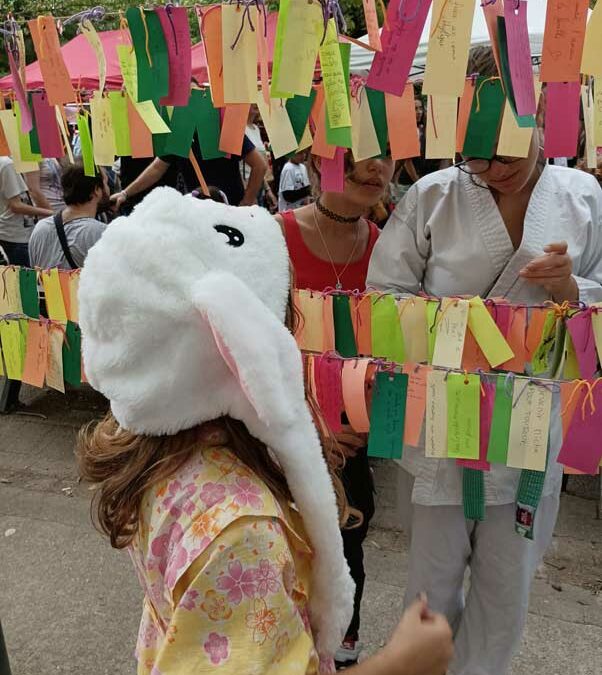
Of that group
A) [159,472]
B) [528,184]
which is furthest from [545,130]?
[159,472]

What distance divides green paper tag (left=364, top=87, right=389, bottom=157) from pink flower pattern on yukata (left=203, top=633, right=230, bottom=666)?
3.67ft

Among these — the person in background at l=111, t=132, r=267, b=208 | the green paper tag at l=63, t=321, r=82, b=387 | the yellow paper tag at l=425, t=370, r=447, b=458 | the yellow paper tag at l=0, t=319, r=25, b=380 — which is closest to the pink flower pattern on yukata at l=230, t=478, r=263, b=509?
the yellow paper tag at l=425, t=370, r=447, b=458

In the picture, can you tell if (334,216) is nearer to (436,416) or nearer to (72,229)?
(436,416)

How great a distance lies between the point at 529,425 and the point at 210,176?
2.88 meters

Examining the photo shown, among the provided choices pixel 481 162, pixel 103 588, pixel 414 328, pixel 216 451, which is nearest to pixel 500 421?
pixel 414 328

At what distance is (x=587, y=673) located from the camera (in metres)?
1.95

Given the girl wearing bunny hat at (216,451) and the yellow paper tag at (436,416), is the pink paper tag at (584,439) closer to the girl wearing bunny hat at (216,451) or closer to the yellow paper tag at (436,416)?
the yellow paper tag at (436,416)

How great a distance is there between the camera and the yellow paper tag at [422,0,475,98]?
1224mm

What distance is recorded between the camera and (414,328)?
1560 millimetres

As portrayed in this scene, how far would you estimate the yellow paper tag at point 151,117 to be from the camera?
1468 millimetres

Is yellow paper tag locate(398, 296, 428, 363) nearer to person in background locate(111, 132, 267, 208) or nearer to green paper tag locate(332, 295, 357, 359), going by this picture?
green paper tag locate(332, 295, 357, 359)

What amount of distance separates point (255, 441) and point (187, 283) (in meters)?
0.24

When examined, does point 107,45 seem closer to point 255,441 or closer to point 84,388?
point 84,388

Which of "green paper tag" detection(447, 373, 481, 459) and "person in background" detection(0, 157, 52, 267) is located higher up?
"green paper tag" detection(447, 373, 481, 459)
